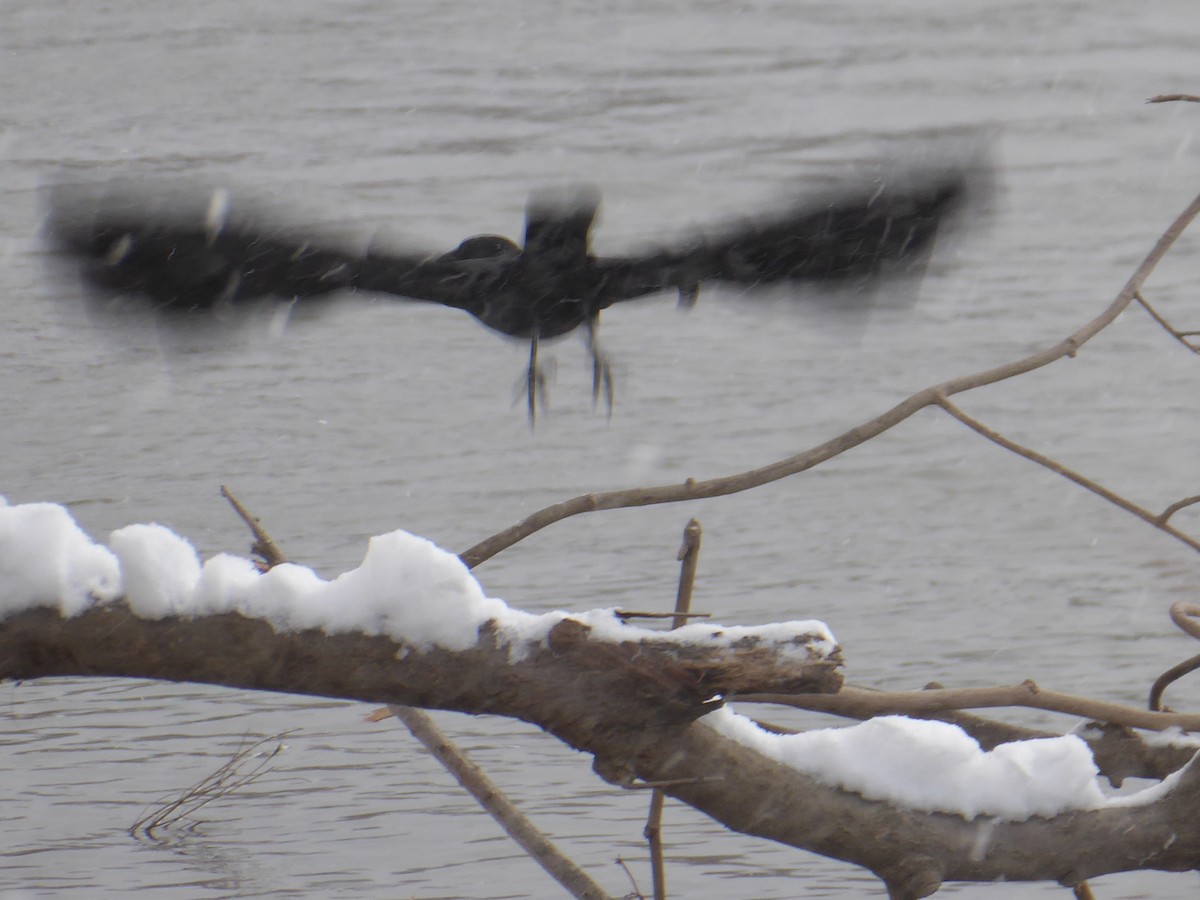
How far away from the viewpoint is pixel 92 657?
1.25 metres

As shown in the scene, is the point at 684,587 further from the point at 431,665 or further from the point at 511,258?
the point at 511,258

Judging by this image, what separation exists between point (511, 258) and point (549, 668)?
1.29 meters

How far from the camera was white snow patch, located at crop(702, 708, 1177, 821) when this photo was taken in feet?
4.59

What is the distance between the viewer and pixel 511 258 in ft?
8.27

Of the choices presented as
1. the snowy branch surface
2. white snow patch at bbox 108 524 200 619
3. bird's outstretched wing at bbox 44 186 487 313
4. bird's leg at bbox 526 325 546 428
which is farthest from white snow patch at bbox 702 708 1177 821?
bird's outstretched wing at bbox 44 186 487 313

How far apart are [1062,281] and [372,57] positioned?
18.9ft

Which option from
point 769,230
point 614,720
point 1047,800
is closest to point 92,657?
point 614,720

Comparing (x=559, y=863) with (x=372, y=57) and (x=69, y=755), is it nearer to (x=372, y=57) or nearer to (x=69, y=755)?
(x=69, y=755)

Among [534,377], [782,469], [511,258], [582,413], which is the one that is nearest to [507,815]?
[782,469]

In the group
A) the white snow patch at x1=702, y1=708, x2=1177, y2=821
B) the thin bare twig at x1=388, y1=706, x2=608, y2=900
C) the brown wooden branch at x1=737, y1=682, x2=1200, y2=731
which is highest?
the brown wooden branch at x1=737, y1=682, x2=1200, y2=731

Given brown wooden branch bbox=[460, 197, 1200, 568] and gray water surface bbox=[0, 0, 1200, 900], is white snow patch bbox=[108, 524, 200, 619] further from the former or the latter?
gray water surface bbox=[0, 0, 1200, 900]

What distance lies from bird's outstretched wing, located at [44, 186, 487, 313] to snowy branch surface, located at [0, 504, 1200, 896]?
128cm

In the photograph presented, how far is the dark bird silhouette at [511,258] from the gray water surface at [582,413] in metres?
0.08

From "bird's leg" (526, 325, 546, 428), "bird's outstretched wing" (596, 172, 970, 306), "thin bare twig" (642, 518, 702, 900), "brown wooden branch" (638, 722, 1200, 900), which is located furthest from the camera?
"bird's outstretched wing" (596, 172, 970, 306)
